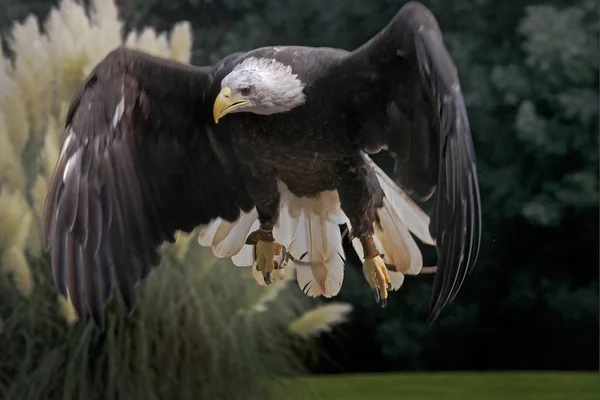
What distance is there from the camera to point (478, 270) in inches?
224

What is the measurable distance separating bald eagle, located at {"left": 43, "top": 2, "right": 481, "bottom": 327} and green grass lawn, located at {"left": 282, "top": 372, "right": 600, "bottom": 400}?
143 cm

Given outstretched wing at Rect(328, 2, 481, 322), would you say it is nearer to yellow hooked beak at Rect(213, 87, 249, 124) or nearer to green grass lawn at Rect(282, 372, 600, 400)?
yellow hooked beak at Rect(213, 87, 249, 124)

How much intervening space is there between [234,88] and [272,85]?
70mm

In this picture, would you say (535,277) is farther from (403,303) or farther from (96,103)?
(96,103)

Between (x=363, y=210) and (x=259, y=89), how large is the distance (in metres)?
0.40

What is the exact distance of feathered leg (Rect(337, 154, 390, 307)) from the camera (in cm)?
204

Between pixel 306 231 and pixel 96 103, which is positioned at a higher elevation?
pixel 96 103

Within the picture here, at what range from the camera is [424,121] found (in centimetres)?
198

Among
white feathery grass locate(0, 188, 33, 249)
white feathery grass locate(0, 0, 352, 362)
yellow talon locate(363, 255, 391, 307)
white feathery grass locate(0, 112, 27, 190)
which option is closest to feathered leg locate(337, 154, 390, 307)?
yellow talon locate(363, 255, 391, 307)

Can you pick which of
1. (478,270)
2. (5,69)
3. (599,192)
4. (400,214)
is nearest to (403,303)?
(478,270)

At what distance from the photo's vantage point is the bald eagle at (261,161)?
1.88m

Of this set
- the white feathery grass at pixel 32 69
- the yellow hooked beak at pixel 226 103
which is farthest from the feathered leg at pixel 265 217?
the white feathery grass at pixel 32 69

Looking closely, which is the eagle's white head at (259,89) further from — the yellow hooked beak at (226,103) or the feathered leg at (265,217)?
the feathered leg at (265,217)

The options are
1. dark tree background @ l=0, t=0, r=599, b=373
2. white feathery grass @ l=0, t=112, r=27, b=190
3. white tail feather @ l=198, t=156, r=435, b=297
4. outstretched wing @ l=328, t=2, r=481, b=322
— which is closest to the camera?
outstretched wing @ l=328, t=2, r=481, b=322
